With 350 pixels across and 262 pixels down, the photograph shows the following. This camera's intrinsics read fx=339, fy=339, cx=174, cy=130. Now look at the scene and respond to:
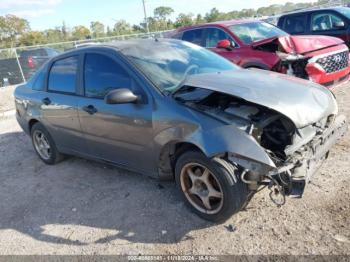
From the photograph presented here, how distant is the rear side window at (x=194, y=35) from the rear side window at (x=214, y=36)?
22 cm

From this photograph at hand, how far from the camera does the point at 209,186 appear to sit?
128 inches

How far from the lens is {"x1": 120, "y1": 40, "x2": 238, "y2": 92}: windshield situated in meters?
3.68

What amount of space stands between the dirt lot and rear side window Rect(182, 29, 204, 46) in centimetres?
452

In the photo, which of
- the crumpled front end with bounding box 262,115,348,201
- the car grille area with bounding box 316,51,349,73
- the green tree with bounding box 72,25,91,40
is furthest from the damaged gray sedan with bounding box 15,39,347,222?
the green tree with bounding box 72,25,91,40

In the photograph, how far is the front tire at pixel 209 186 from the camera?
3.00m

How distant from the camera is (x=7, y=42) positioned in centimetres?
5416

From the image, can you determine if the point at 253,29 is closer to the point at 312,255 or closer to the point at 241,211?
the point at 241,211

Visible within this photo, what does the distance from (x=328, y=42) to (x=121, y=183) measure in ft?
16.1

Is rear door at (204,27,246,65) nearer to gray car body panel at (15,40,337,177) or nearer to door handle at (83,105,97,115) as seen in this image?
gray car body panel at (15,40,337,177)

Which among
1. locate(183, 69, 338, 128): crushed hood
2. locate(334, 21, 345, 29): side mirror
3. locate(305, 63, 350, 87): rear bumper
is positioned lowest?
locate(305, 63, 350, 87): rear bumper

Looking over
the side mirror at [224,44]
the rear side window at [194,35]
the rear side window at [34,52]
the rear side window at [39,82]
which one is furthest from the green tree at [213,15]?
the rear side window at [39,82]

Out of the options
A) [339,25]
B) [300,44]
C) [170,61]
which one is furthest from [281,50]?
[339,25]

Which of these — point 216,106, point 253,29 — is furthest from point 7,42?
point 216,106

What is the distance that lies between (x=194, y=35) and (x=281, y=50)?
2636 millimetres
